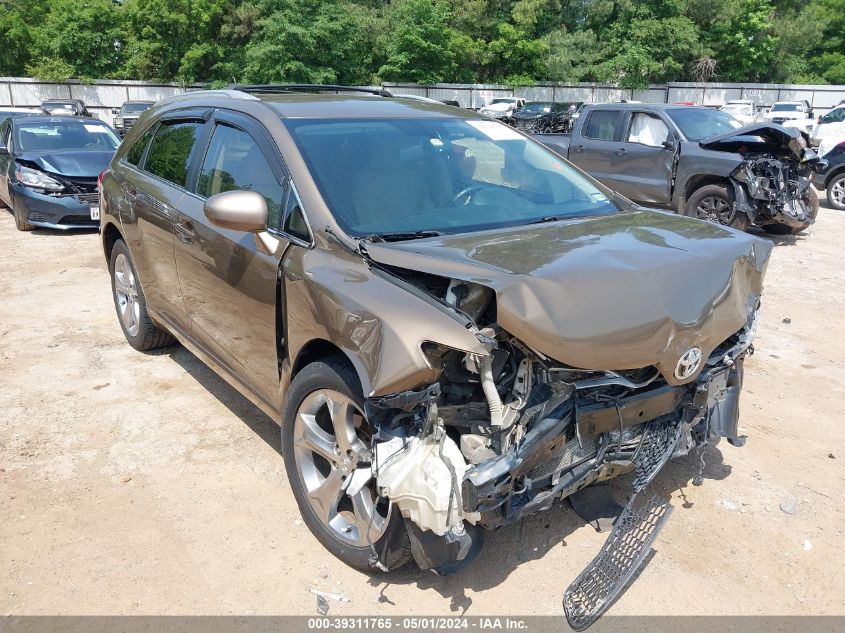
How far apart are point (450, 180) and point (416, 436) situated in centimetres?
157

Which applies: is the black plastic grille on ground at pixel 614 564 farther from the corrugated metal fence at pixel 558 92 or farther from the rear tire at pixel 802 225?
the corrugated metal fence at pixel 558 92

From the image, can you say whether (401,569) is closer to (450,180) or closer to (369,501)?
(369,501)

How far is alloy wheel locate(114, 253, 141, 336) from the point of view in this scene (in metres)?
5.24

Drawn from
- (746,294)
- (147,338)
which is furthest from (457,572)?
(147,338)

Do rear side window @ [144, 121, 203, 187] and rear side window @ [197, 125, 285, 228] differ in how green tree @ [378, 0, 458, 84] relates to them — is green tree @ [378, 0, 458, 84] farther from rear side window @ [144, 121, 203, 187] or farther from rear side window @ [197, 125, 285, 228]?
rear side window @ [197, 125, 285, 228]

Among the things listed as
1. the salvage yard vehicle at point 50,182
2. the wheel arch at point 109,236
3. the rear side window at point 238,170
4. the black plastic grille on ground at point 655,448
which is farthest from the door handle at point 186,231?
the salvage yard vehicle at point 50,182

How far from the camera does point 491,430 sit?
8.25ft

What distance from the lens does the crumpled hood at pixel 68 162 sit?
9.80m

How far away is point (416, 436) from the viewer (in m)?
2.51

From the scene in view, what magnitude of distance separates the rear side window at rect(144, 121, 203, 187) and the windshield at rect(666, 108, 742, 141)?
26.7 ft

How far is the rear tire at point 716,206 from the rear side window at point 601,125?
1.98m

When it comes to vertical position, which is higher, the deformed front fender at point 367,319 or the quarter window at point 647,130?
the quarter window at point 647,130

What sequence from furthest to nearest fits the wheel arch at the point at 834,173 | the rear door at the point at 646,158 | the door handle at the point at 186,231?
the wheel arch at the point at 834,173, the rear door at the point at 646,158, the door handle at the point at 186,231

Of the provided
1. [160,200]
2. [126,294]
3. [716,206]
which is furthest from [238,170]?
[716,206]
